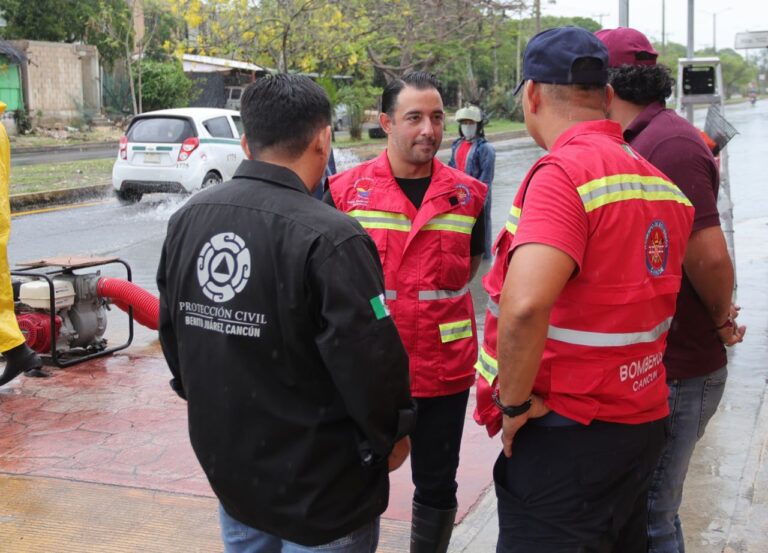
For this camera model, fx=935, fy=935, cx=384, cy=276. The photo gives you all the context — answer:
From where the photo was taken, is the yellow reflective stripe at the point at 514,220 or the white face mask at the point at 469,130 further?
the white face mask at the point at 469,130

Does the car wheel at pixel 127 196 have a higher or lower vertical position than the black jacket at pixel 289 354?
lower

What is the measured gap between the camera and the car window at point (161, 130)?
51.2 ft

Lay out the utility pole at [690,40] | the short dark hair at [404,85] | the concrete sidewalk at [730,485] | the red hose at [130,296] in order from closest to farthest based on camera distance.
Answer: the short dark hair at [404,85]
the concrete sidewalk at [730,485]
the red hose at [130,296]
the utility pole at [690,40]

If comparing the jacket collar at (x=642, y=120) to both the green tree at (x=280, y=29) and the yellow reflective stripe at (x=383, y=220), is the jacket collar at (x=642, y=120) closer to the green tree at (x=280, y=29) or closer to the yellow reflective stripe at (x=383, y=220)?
the yellow reflective stripe at (x=383, y=220)

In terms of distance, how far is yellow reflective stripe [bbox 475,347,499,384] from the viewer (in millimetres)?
2496

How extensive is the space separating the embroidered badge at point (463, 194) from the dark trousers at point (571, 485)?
4.30ft

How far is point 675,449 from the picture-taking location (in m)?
3.01

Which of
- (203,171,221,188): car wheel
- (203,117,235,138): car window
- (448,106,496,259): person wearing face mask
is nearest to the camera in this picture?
(448,106,496,259): person wearing face mask

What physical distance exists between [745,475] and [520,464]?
2.67 meters

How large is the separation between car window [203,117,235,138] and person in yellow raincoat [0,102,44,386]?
402 inches

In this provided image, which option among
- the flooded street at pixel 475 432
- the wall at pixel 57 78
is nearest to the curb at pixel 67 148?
the wall at pixel 57 78

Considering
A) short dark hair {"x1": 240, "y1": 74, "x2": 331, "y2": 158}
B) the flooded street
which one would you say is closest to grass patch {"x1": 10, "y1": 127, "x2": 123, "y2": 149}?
the flooded street

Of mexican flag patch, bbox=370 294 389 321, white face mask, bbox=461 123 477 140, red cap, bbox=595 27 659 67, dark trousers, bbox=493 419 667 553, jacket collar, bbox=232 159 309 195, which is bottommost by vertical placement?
dark trousers, bbox=493 419 667 553

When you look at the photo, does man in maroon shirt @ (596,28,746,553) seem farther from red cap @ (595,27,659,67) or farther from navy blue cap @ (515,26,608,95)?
navy blue cap @ (515,26,608,95)
